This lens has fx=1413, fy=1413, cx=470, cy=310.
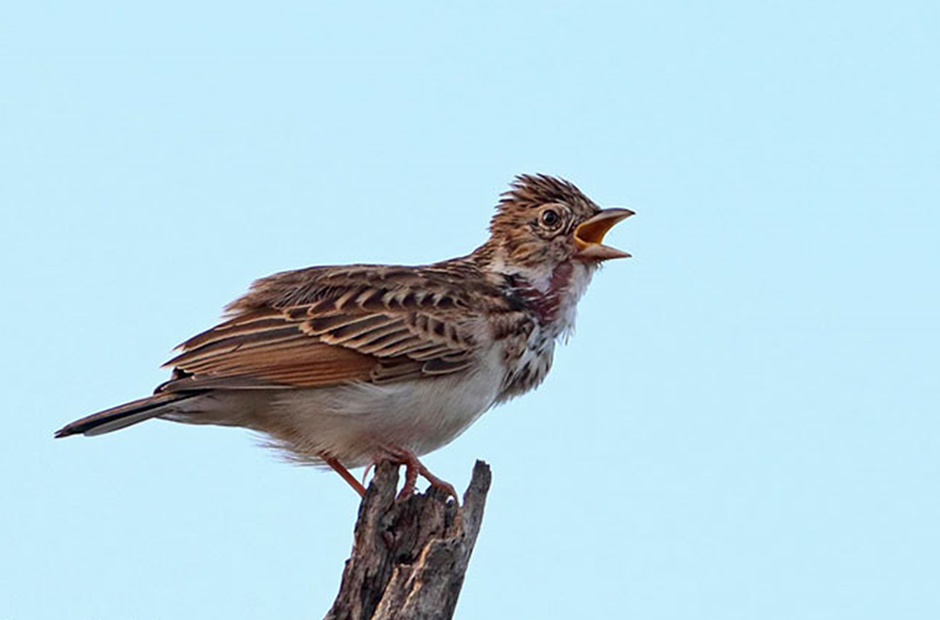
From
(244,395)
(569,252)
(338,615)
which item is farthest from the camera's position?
(569,252)

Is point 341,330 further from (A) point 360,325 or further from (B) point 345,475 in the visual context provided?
(B) point 345,475

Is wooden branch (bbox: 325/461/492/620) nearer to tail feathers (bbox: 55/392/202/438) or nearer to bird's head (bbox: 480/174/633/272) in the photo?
tail feathers (bbox: 55/392/202/438)

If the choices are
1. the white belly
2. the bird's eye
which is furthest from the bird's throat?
the white belly

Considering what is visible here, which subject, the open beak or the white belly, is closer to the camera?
the white belly

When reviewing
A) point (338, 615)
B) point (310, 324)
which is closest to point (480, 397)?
point (310, 324)

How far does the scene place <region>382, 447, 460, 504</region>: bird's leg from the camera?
8.73 m

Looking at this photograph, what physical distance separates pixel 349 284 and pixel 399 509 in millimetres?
2852

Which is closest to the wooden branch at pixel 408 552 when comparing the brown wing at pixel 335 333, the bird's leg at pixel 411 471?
the bird's leg at pixel 411 471

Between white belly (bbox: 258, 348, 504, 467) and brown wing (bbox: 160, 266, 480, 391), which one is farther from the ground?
brown wing (bbox: 160, 266, 480, 391)

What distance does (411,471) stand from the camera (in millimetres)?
9430

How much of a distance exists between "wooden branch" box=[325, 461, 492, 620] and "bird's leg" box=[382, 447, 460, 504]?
8 centimetres

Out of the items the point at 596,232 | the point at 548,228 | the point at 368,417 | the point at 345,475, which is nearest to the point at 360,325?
the point at 368,417

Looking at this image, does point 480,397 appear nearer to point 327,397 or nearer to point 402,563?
point 327,397

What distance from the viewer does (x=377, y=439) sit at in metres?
9.88
